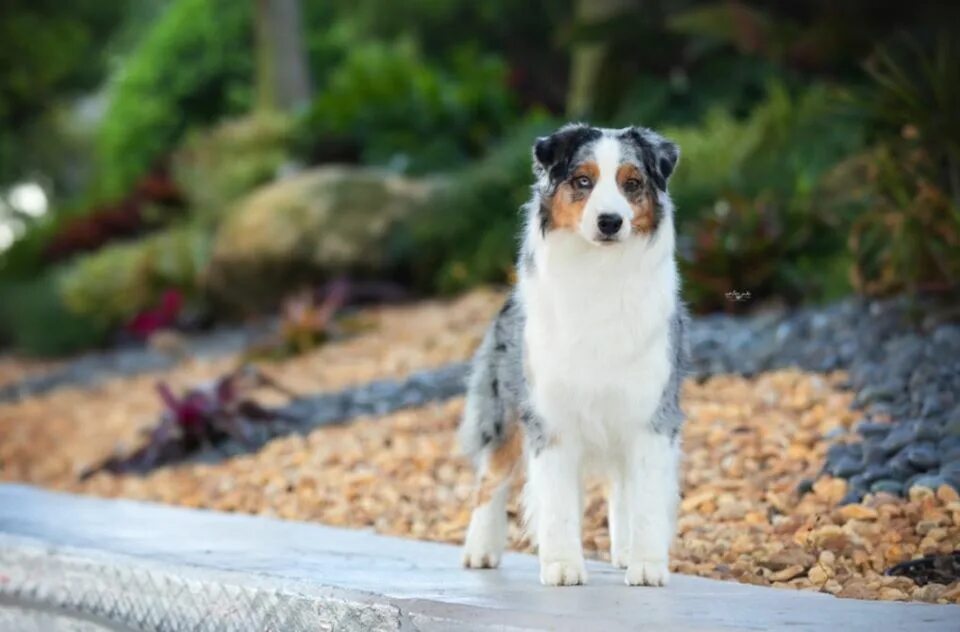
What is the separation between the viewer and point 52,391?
13.1m

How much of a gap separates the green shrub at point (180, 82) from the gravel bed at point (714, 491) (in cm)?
1303

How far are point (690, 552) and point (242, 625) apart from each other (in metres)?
1.67

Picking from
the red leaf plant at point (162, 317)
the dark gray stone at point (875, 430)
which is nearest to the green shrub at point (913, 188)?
the dark gray stone at point (875, 430)

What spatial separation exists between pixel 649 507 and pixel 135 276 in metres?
12.5

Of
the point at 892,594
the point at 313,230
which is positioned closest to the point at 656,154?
the point at 892,594

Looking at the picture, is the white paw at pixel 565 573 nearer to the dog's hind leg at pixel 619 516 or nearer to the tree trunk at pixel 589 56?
the dog's hind leg at pixel 619 516

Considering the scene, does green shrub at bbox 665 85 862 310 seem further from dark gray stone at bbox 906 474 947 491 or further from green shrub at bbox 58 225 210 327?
green shrub at bbox 58 225 210 327

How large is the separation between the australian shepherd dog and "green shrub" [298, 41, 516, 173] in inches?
417

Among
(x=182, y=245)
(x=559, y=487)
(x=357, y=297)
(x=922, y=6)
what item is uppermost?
(x=922, y=6)

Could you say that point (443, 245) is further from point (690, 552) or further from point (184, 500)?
point (690, 552)

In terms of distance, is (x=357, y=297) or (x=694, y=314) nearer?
(x=694, y=314)

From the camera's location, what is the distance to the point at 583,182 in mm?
4062

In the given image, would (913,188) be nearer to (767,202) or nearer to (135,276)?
(767,202)

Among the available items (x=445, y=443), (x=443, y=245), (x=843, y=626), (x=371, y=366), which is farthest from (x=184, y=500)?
(x=443, y=245)
